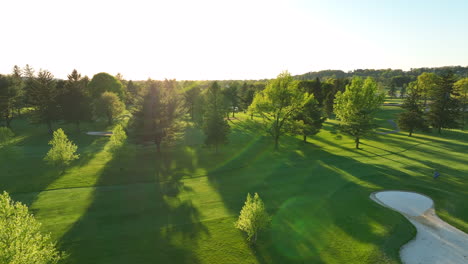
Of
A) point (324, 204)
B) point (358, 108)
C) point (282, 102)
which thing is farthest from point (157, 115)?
point (358, 108)

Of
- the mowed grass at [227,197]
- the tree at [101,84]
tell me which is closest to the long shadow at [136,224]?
the mowed grass at [227,197]

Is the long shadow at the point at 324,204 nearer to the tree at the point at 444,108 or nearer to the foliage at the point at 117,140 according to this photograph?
the foliage at the point at 117,140

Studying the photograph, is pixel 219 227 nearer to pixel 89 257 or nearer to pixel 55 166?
pixel 89 257

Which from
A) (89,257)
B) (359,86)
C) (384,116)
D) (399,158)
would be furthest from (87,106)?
(384,116)

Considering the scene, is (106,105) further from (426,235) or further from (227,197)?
(426,235)

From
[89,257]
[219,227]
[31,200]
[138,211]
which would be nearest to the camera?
[89,257]

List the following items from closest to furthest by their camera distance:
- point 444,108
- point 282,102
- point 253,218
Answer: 1. point 253,218
2. point 282,102
3. point 444,108

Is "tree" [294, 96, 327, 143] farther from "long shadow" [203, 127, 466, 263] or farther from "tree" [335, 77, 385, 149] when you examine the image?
"long shadow" [203, 127, 466, 263]
